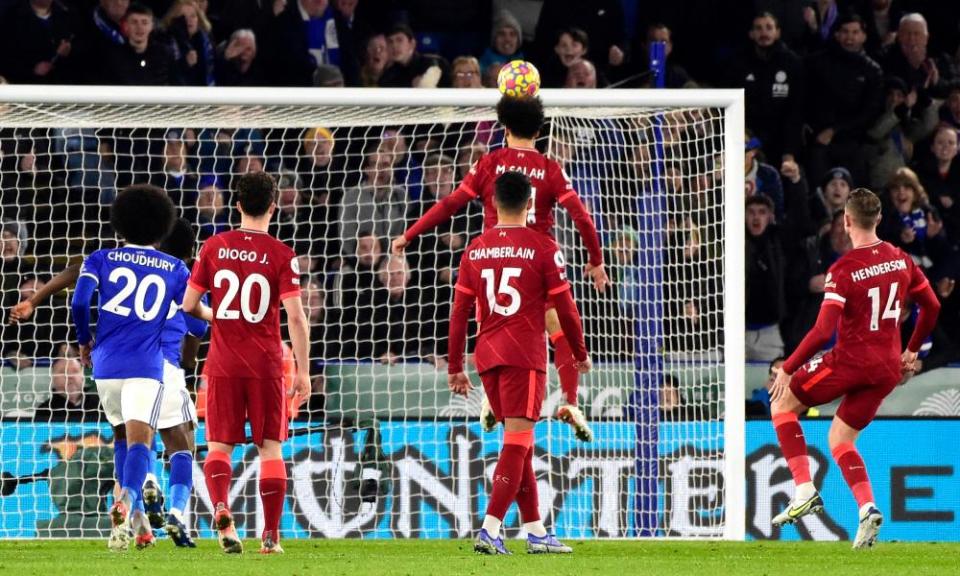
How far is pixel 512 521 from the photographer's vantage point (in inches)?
A: 475

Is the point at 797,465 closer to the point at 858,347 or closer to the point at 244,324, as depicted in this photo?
the point at 858,347

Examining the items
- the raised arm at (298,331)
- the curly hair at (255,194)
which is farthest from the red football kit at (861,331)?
the curly hair at (255,194)

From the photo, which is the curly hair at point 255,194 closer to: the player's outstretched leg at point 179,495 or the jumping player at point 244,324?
the jumping player at point 244,324

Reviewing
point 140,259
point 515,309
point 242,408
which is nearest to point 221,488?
point 242,408

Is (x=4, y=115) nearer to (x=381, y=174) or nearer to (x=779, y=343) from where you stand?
(x=381, y=174)

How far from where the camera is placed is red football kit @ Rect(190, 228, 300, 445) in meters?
8.79

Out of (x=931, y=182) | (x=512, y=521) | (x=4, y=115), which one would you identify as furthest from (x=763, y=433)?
(x=4, y=115)

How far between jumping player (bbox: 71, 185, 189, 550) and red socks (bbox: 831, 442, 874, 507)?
366 centimetres

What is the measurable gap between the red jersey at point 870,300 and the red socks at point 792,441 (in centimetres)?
42

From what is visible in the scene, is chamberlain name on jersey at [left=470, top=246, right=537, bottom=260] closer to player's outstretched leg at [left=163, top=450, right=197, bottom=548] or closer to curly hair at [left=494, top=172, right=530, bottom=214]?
curly hair at [left=494, top=172, right=530, bottom=214]

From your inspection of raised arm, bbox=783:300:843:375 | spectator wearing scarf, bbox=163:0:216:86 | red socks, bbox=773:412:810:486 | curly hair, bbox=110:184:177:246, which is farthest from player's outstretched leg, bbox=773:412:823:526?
spectator wearing scarf, bbox=163:0:216:86

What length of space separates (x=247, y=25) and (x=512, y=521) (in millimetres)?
5050

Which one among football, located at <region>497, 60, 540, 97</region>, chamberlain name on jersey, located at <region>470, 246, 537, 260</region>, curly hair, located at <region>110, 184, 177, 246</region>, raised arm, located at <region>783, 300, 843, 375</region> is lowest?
raised arm, located at <region>783, 300, 843, 375</region>

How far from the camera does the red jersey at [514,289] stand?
8.58m
